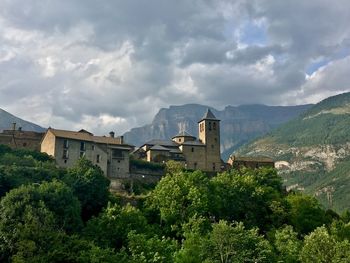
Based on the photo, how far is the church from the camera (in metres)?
106

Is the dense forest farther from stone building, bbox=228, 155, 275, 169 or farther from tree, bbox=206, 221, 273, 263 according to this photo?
stone building, bbox=228, 155, 275, 169

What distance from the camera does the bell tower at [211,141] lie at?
109938mm

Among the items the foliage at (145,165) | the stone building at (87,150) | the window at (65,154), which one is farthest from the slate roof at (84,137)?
the foliage at (145,165)

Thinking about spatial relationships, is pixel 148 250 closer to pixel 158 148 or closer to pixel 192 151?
pixel 158 148

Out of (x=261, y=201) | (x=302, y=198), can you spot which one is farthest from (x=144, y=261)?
(x=302, y=198)

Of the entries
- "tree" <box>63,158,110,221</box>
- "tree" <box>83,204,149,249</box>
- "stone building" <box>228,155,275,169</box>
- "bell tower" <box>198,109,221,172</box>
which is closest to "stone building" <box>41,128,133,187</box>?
"tree" <box>63,158,110,221</box>

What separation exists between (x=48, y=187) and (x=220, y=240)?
22010 mm

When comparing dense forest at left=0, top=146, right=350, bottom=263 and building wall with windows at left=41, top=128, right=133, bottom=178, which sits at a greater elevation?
building wall with windows at left=41, top=128, right=133, bottom=178

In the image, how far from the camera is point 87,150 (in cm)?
9162

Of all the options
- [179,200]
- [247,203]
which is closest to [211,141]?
[247,203]

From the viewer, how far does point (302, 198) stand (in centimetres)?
8069

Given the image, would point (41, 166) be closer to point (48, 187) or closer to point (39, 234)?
point (48, 187)

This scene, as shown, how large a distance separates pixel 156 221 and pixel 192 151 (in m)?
41.8

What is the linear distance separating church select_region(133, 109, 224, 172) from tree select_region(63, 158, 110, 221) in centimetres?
3392
